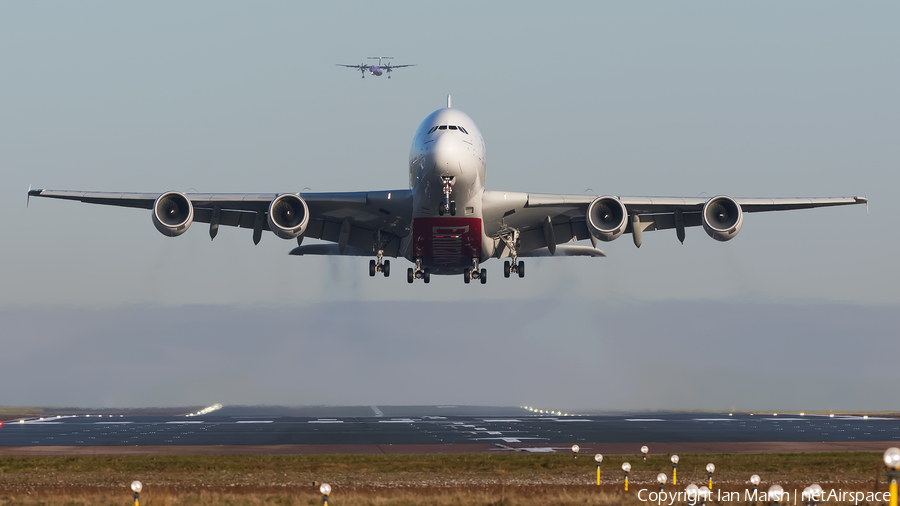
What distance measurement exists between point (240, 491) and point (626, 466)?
12740 mm

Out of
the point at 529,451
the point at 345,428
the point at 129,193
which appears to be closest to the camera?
the point at 129,193

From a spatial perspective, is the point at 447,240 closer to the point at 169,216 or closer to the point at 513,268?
the point at 513,268

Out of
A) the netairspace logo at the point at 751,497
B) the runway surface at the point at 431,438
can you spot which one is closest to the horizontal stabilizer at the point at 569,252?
the runway surface at the point at 431,438

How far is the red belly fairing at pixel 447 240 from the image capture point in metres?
40.6

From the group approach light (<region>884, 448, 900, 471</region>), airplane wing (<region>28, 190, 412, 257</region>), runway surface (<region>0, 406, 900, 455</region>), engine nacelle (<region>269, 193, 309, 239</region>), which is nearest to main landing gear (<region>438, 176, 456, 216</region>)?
airplane wing (<region>28, 190, 412, 257</region>)

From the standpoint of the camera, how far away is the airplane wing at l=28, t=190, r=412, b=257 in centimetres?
4134

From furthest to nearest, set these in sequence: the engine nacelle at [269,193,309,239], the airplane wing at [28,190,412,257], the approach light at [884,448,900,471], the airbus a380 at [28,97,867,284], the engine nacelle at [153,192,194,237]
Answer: the airplane wing at [28,190,412,257] → the engine nacelle at [269,193,309,239] → the engine nacelle at [153,192,194,237] → the airbus a380 at [28,97,867,284] → the approach light at [884,448,900,471]

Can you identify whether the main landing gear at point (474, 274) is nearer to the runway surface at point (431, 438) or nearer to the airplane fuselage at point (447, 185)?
the airplane fuselage at point (447, 185)

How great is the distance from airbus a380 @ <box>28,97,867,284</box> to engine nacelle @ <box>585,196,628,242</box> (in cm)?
5

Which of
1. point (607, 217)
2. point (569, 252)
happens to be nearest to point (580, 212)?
point (607, 217)

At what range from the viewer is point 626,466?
1013 inches

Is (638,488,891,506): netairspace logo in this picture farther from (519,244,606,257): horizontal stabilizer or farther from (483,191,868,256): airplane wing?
(519,244,606,257): horizontal stabilizer

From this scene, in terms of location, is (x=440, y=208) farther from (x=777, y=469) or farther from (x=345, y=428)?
(x=345, y=428)

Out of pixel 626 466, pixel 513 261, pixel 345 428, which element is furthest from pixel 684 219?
pixel 345 428
